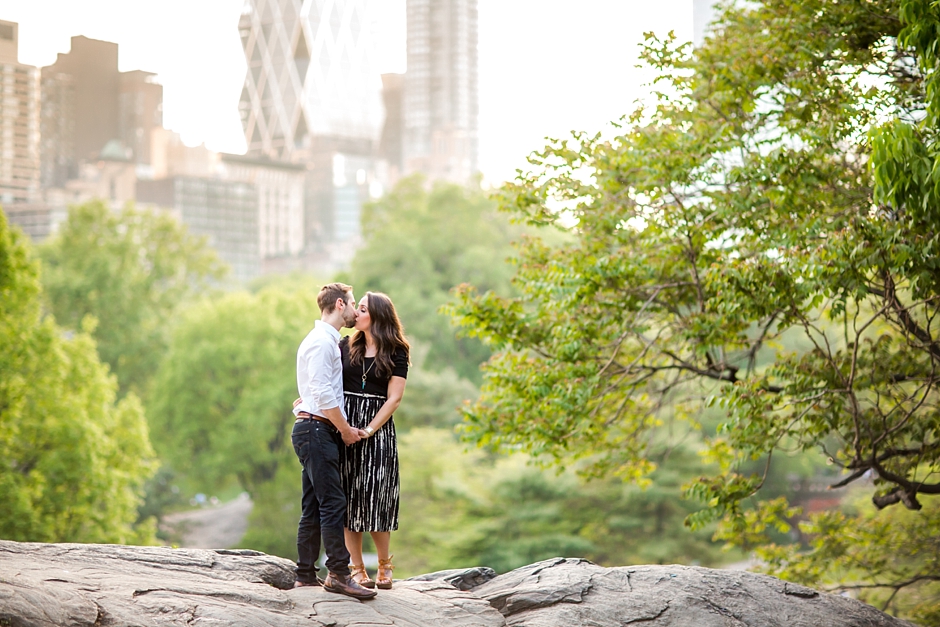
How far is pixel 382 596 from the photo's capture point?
6.02 meters

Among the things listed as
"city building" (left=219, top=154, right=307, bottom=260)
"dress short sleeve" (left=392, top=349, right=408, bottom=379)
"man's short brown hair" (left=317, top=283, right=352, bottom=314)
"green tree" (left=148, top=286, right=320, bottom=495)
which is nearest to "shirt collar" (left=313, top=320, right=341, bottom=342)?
"man's short brown hair" (left=317, top=283, right=352, bottom=314)

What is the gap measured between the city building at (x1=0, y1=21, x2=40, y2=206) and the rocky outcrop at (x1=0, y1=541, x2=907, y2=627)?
72.0m

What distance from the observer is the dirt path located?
123 ft

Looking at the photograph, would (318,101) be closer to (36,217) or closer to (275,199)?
(275,199)

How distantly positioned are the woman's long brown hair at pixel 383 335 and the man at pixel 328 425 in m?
0.13

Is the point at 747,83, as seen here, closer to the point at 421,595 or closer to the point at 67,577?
the point at 421,595

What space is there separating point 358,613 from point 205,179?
13964 cm

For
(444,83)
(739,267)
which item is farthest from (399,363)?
(444,83)

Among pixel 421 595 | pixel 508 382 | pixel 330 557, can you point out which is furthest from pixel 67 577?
pixel 508 382

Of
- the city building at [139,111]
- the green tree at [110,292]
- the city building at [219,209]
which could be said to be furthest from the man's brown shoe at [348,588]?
the city building at [219,209]

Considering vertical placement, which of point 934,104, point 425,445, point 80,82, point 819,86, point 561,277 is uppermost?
point 80,82

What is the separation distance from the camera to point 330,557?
5.80 meters

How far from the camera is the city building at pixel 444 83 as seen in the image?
157750 millimetres

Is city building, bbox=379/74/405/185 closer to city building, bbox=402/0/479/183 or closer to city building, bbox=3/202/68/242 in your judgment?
city building, bbox=402/0/479/183
